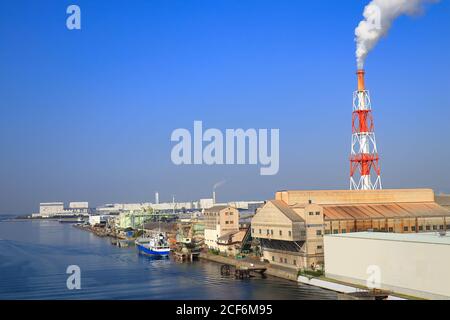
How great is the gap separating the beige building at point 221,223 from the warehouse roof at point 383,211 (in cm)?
530

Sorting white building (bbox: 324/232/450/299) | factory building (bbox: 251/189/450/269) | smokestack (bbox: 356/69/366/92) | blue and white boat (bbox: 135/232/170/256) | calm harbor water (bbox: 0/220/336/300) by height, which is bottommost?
calm harbor water (bbox: 0/220/336/300)

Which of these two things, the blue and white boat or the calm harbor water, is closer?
the calm harbor water

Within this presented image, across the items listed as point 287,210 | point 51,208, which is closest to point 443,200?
point 287,210

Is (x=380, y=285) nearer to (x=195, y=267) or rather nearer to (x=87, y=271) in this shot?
(x=195, y=267)

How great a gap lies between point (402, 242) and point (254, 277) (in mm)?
4489

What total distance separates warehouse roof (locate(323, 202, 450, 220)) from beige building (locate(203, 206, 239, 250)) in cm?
530

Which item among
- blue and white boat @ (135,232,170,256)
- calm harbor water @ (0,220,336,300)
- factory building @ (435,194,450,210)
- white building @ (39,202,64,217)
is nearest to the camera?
calm harbor water @ (0,220,336,300)

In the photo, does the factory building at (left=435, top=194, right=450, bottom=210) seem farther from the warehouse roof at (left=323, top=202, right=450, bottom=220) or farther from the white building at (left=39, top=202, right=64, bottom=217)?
the white building at (left=39, top=202, right=64, bottom=217)

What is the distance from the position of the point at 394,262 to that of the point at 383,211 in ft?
15.5

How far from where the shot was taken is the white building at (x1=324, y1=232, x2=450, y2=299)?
306 inches

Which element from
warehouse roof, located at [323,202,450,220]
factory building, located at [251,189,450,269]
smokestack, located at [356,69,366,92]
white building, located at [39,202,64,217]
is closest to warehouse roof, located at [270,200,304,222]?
factory building, located at [251,189,450,269]

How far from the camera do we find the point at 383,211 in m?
13.2
